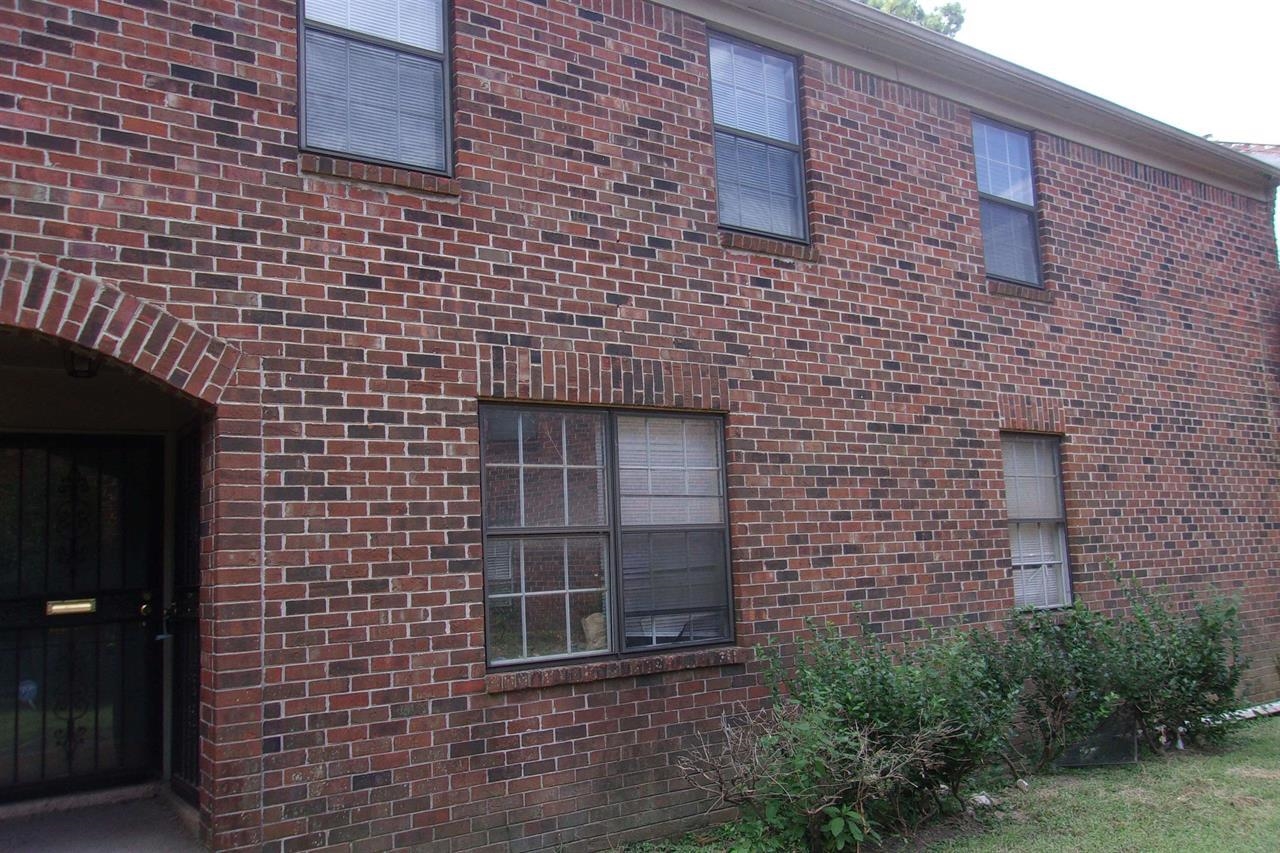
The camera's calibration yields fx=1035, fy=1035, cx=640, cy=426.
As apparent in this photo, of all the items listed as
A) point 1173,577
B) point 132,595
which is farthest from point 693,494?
point 1173,577

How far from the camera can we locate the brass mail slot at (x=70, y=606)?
260 inches

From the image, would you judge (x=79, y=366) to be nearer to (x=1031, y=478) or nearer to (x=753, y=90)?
(x=753, y=90)

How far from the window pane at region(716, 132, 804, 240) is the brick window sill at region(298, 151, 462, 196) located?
233 cm

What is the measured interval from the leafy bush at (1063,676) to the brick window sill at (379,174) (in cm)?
530

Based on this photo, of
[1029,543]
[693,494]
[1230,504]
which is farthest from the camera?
[1230,504]

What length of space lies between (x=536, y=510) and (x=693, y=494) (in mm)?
1268

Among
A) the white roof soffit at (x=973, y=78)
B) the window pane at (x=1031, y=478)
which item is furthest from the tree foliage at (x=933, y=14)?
the window pane at (x=1031, y=478)

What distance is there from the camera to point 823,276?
8.08 m

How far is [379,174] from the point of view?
599cm

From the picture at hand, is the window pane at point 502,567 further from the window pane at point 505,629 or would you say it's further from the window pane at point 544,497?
the window pane at point 544,497

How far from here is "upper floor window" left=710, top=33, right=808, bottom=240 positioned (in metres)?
7.83

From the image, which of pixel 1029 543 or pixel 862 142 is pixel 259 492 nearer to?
pixel 862 142

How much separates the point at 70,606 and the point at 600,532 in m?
3.44

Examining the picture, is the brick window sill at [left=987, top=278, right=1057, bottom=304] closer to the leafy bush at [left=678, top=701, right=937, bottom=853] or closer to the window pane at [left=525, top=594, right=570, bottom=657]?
the leafy bush at [left=678, top=701, right=937, bottom=853]
